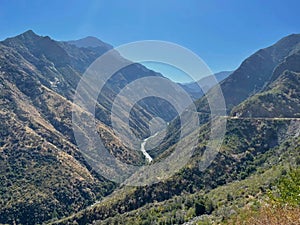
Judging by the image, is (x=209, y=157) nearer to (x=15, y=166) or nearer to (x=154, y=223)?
(x=154, y=223)

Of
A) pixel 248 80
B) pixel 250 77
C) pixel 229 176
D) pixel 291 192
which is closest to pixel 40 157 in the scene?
pixel 229 176

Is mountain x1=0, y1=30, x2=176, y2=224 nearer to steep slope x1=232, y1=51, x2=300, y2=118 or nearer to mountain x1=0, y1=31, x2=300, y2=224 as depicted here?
mountain x1=0, y1=31, x2=300, y2=224

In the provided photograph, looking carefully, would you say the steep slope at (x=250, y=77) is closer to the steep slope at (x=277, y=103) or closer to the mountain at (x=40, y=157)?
the steep slope at (x=277, y=103)

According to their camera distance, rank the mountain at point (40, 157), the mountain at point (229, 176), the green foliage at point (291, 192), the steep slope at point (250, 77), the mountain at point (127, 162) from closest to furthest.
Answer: the green foliage at point (291, 192) → the mountain at point (229, 176) → the mountain at point (127, 162) → the mountain at point (40, 157) → the steep slope at point (250, 77)

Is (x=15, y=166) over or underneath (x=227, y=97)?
over

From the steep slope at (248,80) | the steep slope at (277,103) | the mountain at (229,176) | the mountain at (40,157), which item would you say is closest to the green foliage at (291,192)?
the mountain at (229,176)

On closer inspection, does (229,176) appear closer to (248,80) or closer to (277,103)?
(277,103)

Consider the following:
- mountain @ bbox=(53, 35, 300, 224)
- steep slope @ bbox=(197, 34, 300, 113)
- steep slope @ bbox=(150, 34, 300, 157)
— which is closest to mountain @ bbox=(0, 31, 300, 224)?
mountain @ bbox=(53, 35, 300, 224)

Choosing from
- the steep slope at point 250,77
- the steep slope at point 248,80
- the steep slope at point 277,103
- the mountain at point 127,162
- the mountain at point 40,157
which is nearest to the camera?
the mountain at point 127,162

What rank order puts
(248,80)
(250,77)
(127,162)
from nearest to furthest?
1. (127,162)
2. (248,80)
3. (250,77)

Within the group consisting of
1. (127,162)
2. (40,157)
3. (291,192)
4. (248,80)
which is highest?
(40,157)

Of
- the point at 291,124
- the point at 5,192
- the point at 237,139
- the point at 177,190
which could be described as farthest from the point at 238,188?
the point at 5,192

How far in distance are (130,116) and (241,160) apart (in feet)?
407

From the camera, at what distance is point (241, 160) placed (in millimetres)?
76500
